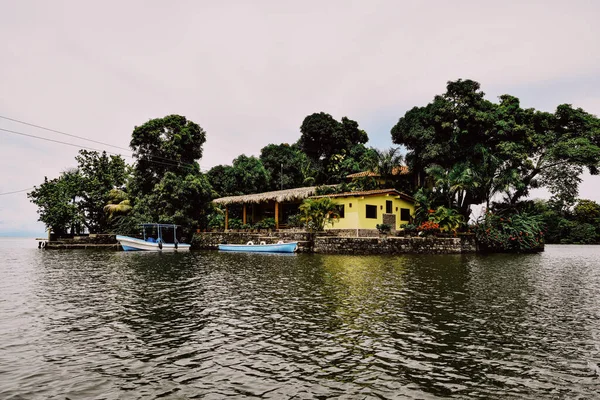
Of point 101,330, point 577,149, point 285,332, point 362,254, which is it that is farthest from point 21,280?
point 577,149

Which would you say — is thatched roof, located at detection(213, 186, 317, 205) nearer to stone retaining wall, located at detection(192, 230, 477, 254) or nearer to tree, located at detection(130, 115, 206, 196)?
stone retaining wall, located at detection(192, 230, 477, 254)

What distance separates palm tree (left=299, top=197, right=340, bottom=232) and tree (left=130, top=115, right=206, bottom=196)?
21.9 m

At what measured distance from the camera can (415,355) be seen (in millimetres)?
7273

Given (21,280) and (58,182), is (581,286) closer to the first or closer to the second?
(21,280)

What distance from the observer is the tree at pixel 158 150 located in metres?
50.0

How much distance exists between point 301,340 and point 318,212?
88.7 feet

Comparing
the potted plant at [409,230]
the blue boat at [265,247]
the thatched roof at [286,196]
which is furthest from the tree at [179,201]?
the potted plant at [409,230]

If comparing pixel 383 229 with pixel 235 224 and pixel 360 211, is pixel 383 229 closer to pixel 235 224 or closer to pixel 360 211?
pixel 360 211

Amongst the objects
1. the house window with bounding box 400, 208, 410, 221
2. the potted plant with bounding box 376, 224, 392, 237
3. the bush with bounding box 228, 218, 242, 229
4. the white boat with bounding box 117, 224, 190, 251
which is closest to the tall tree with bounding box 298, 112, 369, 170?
the bush with bounding box 228, 218, 242, 229

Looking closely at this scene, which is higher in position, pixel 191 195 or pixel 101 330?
pixel 191 195

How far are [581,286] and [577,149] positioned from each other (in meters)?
27.1

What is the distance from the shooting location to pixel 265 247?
34.6 metres

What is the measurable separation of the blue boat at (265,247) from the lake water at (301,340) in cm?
1749

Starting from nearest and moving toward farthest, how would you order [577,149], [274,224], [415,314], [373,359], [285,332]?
1. [373,359]
2. [285,332]
3. [415,314]
4. [577,149]
5. [274,224]
